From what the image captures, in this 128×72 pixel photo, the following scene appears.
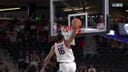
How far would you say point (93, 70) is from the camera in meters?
17.0

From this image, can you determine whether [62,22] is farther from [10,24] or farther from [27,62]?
[10,24]

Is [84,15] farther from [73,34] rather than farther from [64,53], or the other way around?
[73,34]

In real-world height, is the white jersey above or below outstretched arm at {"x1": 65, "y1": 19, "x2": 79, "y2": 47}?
below

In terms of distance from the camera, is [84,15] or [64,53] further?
[84,15]

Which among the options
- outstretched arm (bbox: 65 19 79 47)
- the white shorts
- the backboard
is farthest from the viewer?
the backboard

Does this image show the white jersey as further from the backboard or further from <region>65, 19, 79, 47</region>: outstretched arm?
the backboard

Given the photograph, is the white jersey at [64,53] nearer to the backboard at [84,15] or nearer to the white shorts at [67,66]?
the white shorts at [67,66]

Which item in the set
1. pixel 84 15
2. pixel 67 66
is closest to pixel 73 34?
pixel 67 66

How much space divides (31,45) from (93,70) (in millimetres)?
4847

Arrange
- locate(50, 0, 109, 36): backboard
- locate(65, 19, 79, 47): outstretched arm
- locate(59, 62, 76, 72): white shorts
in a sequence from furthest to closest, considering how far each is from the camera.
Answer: locate(50, 0, 109, 36): backboard → locate(59, 62, 76, 72): white shorts → locate(65, 19, 79, 47): outstretched arm

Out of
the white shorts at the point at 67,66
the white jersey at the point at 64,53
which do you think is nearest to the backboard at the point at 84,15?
the white jersey at the point at 64,53

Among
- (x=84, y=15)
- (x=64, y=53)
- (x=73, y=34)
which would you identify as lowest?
(x=64, y=53)

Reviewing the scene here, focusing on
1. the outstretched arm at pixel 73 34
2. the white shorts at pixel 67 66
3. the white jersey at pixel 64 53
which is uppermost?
the outstretched arm at pixel 73 34

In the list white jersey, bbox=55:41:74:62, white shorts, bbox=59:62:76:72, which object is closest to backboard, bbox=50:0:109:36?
white jersey, bbox=55:41:74:62
